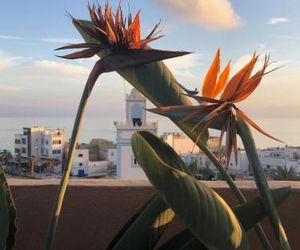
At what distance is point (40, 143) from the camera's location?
90.1 feet

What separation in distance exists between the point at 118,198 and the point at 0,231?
1.15 feet

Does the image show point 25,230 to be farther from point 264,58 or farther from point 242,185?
point 264,58

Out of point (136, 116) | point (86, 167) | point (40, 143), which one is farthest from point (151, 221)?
point (40, 143)

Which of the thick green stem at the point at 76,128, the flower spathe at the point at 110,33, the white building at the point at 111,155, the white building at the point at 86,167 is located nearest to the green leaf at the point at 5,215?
the thick green stem at the point at 76,128

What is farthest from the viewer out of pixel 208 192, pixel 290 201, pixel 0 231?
pixel 290 201

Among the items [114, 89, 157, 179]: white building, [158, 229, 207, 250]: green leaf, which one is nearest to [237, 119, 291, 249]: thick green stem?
[158, 229, 207, 250]: green leaf

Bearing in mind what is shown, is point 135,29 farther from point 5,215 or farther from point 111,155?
point 111,155

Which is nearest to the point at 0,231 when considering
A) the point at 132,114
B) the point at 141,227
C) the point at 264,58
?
the point at 141,227

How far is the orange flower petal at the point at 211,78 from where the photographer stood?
62 centimetres

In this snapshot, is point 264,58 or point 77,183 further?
point 77,183

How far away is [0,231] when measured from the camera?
27.1 inches

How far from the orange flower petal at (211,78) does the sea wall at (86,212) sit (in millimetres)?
421

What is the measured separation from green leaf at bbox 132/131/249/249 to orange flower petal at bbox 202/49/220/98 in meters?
0.14

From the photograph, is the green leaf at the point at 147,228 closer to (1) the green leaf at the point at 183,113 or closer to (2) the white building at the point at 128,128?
(1) the green leaf at the point at 183,113
